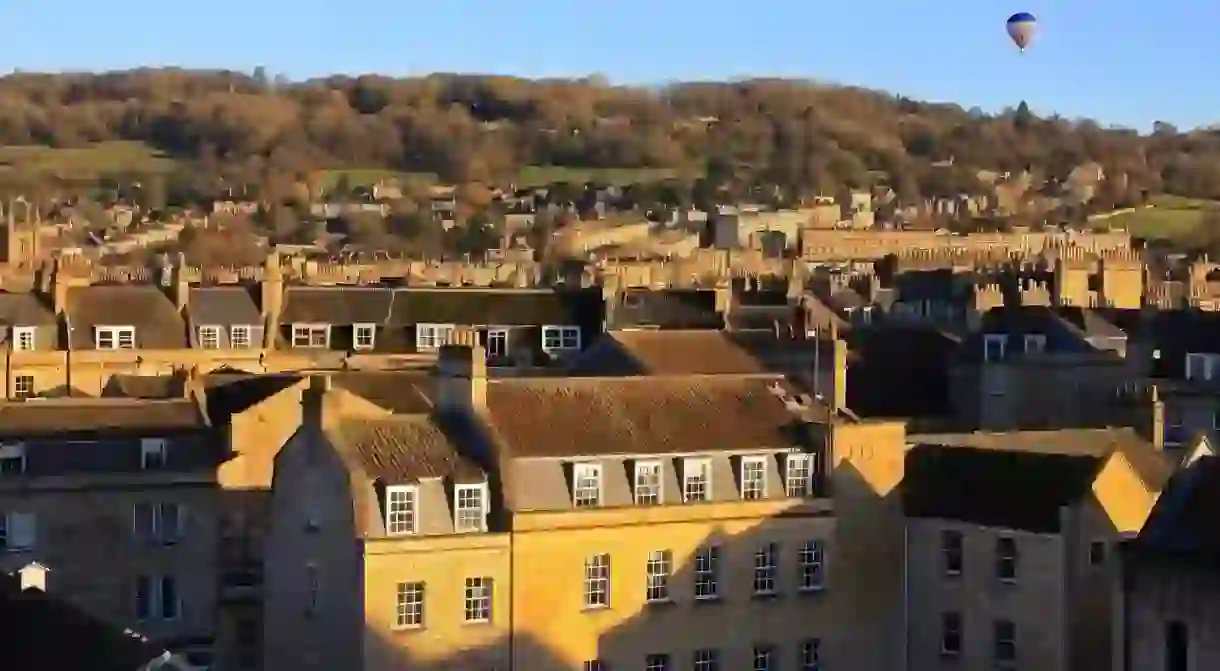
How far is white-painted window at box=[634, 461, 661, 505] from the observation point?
50.0 metres

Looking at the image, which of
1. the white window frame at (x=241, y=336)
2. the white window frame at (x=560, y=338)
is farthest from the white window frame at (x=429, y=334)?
the white window frame at (x=241, y=336)

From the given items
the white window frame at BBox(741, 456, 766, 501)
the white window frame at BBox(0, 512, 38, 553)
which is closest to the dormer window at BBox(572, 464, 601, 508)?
the white window frame at BBox(741, 456, 766, 501)

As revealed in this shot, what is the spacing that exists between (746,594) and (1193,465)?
413 inches

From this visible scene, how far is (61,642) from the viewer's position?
35312 millimetres

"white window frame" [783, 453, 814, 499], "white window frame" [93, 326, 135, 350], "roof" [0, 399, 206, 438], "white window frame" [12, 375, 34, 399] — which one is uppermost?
"white window frame" [93, 326, 135, 350]

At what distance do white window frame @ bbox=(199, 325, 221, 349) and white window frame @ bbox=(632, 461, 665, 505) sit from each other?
38.8 m

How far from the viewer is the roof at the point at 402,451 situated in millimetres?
47344

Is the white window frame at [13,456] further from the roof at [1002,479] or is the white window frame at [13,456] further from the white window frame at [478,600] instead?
the roof at [1002,479]

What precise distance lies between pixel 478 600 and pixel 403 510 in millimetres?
2453

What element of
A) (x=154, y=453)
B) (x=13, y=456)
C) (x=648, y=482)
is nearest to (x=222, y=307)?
(x=154, y=453)

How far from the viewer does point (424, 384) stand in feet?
223

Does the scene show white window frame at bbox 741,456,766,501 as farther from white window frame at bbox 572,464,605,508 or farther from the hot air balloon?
the hot air balloon

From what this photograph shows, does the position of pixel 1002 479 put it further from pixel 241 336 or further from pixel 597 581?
pixel 241 336

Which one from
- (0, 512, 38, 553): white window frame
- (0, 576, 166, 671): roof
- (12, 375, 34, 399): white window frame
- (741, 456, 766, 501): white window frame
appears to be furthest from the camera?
(12, 375, 34, 399): white window frame
